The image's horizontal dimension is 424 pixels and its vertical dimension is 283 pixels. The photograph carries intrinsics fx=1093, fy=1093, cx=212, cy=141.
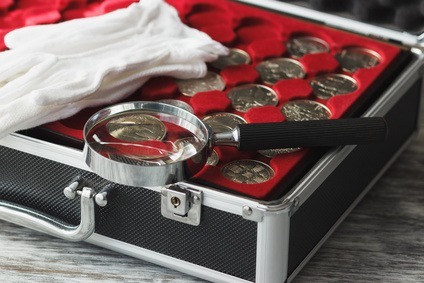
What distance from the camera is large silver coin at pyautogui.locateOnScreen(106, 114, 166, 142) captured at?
41.8 inches

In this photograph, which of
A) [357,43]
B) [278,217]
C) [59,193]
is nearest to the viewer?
[278,217]

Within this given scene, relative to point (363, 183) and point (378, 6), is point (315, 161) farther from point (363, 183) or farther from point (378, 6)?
point (378, 6)

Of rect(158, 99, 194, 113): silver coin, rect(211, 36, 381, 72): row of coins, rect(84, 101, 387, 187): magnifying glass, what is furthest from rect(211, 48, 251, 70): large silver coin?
rect(84, 101, 387, 187): magnifying glass

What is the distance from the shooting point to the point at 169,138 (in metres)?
1.07

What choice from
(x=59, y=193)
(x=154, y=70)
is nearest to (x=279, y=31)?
(x=154, y=70)

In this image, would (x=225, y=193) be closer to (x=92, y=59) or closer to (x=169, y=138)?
(x=169, y=138)

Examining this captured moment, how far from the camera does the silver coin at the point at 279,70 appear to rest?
1.26m

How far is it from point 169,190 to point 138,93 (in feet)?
0.69

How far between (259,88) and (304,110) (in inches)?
2.8

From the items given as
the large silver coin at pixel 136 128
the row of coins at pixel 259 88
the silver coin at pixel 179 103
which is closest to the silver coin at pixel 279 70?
the row of coins at pixel 259 88

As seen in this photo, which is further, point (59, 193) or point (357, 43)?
point (357, 43)

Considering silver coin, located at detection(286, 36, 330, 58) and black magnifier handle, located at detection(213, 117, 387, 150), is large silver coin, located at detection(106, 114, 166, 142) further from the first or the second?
silver coin, located at detection(286, 36, 330, 58)

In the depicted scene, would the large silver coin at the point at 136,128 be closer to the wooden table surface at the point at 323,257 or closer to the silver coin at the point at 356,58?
the wooden table surface at the point at 323,257

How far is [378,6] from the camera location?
1.35 metres
